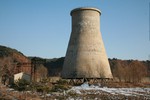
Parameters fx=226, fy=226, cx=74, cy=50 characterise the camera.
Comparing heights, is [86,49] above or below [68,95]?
above

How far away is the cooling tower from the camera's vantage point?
24.5m

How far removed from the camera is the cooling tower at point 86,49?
24.5 metres

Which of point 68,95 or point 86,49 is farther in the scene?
point 86,49

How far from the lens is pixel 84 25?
25609 millimetres

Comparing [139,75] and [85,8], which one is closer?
[85,8]

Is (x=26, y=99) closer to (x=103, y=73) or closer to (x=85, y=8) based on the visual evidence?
(x=103, y=73)

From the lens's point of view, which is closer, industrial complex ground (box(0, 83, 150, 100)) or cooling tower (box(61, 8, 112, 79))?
industrial complex ground (box(0, 83, 150, 100))

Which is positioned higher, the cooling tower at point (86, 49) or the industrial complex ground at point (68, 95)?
the cooling tower at point (86, 49)

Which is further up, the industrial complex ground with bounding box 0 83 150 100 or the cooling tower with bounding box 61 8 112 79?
the cooling tower with bounding box 61 8 112 79

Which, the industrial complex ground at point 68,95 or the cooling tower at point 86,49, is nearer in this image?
the industrial complex ground at point 68,95

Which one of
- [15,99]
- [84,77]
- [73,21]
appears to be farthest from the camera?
[73,21]

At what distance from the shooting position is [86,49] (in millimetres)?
24719

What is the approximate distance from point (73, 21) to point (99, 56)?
5.26m

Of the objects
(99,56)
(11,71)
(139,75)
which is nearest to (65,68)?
(99,56)
